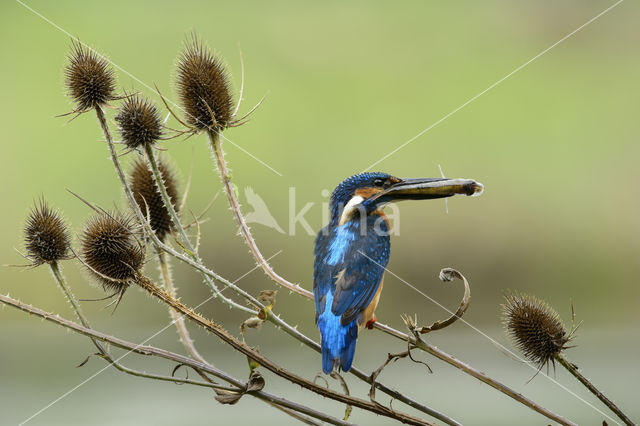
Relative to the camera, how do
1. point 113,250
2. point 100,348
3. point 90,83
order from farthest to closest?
1. point 90,83
2. point 113,250
3. point 100,348

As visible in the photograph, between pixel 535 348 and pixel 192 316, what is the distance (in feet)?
2.52

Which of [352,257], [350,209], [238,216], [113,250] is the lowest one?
[113,250]

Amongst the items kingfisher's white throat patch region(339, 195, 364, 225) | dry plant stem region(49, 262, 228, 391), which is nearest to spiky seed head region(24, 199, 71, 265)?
dry plant stem region(49, 262, 228, 391)

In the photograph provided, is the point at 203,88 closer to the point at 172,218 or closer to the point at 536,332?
the point at 172,218

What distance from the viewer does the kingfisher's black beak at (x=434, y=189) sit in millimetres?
1447

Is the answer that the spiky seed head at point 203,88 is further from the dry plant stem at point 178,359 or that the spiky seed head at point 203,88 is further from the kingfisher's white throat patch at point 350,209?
the dry plant stem at point 178,359

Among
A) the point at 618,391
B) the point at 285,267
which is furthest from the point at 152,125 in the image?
the point at 618,391

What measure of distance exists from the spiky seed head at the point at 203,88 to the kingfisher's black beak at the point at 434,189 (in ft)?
1.70

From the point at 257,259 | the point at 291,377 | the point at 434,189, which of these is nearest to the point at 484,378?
the point at 291,377

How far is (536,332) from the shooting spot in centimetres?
159

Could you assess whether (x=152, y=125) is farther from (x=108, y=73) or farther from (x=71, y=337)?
(x=71, y=337)

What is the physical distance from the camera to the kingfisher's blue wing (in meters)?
1.80

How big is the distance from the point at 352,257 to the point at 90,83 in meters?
0.80

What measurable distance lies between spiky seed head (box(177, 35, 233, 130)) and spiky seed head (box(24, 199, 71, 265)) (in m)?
0.45
